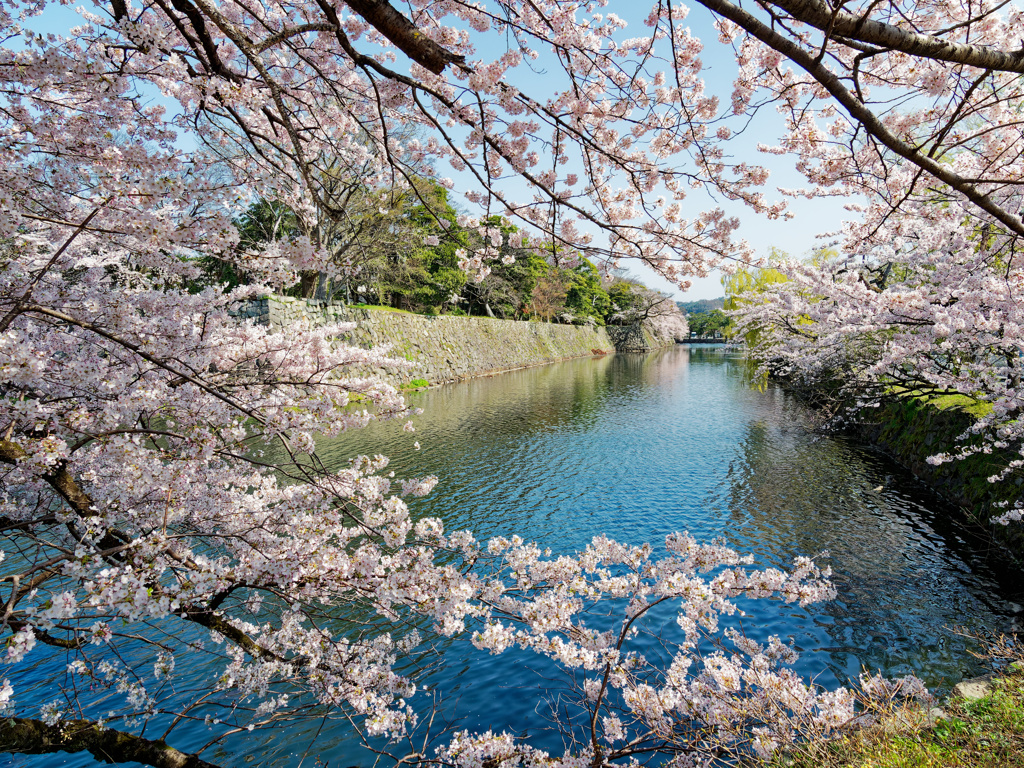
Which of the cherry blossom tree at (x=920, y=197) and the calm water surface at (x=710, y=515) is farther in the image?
the calm water surface at (x=710, y=515)

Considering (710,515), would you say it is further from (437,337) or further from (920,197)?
(437,337)

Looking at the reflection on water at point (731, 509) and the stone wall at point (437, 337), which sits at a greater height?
the stone wall at point (437, 337)

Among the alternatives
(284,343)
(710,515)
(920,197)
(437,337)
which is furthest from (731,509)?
(437,337)

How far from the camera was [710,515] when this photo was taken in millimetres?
8617

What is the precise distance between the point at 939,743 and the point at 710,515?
544cm

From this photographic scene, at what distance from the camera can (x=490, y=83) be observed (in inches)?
111

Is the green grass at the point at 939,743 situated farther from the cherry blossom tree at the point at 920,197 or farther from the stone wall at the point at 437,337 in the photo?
the stone wall at the point at 437,337

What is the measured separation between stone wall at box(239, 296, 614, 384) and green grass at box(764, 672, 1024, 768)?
10.2m

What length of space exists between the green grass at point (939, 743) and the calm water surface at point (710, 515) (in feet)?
4.73

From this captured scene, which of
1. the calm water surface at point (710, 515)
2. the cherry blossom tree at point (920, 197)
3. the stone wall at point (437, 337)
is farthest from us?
the stone wall at point (437, 337)

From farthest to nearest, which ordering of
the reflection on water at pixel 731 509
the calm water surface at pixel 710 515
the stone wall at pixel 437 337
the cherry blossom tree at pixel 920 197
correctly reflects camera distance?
1. the stone wall at pixel 437 337
2. the reflection on water at pixel 731 509
3. the calm water surface at pixel 710 515
4. the cherry blossom tree at pixel 920 197

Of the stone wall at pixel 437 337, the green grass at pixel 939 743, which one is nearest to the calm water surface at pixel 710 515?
the green grass at pixel 939 743

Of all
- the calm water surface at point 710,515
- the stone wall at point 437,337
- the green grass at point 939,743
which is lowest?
the calm water surface at point 710,515

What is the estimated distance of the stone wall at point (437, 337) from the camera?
16734 millimetres
